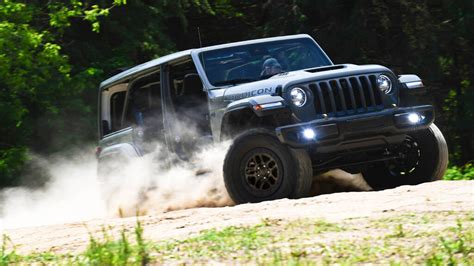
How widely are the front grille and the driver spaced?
38.6 inches

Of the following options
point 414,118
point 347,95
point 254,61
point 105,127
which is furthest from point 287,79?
point 105,127

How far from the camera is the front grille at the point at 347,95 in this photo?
30.0 feet

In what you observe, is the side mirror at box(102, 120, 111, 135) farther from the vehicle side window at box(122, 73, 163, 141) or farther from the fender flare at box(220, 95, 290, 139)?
the fender flare at box(220, 95, 290, 139)

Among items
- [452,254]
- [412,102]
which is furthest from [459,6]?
[452,254]

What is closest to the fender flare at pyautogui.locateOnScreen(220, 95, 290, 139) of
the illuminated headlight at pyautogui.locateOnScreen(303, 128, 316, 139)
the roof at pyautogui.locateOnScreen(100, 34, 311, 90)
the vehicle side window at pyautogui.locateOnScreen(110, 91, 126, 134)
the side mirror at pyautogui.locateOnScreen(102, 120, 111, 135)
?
the illuminated headlight at pyautogui.locateOnScreen(303, 128, 316, 139)

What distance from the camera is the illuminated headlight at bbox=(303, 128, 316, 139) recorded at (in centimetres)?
884

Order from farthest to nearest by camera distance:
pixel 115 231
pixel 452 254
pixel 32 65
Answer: pixel 32 65 → pixel 115 231 → pixel 452 254

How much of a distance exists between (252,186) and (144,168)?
2.12 m

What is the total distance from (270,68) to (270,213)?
2.56m

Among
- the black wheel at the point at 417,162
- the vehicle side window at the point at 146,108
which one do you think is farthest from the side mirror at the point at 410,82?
the vehicle side window at the point at 146,108

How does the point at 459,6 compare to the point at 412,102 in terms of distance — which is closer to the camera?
the point at 412,102

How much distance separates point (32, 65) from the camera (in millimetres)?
18547

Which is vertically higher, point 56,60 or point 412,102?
point 56,60

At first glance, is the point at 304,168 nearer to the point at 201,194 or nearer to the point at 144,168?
the point at 201,194
